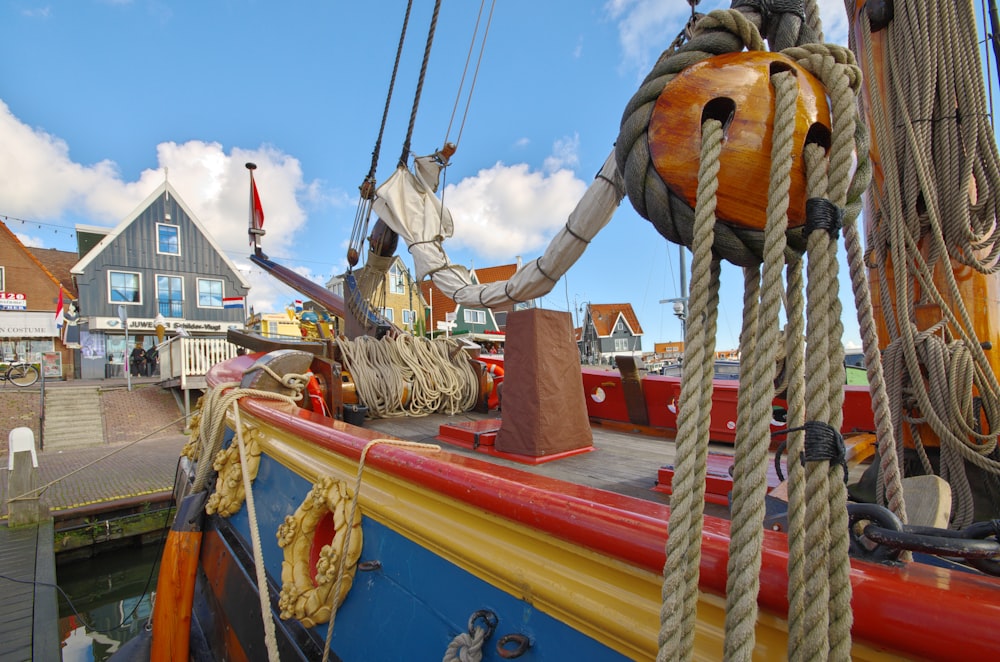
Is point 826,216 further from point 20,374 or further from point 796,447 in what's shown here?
point 20,374

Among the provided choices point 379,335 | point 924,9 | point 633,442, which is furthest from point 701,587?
point 379,335

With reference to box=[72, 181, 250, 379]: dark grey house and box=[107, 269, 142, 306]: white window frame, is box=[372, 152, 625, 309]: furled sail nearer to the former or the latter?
box=[72, 181, 250, 379]: dark grey house

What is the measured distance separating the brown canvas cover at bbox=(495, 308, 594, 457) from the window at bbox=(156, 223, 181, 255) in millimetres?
21536

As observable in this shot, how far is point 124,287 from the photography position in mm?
18953

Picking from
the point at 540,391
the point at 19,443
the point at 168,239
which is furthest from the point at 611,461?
the point at 168,239

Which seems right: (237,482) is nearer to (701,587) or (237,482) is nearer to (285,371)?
(285,371)

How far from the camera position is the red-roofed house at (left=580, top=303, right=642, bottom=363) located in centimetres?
4138

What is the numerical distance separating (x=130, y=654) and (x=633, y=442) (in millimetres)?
3762

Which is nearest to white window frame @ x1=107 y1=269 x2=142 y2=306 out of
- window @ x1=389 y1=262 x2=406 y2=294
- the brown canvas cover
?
window @ x1=389 y1=262 x2=406 y2=294

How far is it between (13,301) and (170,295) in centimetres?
674

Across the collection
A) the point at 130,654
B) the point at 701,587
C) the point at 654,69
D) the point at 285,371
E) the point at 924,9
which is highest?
the point at 924,9

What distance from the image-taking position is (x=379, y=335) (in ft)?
18.3

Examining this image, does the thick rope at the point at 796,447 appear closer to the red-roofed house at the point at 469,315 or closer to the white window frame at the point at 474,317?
the red-roofed house at the point at 469,315

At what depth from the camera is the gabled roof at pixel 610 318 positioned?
43.6 meters
